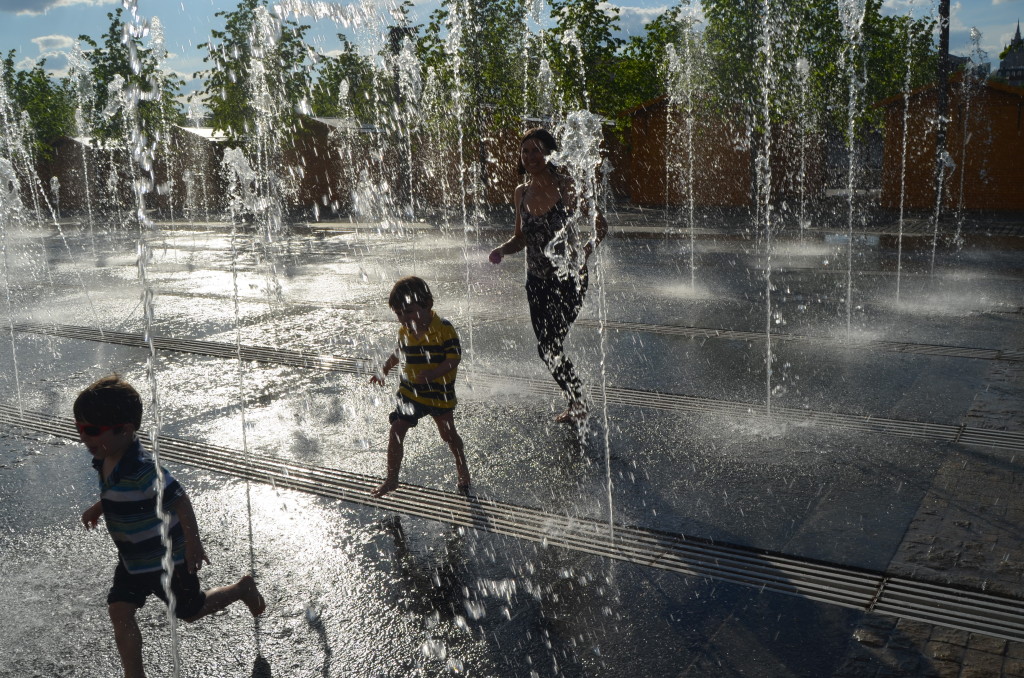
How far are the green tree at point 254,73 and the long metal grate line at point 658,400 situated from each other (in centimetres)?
2490

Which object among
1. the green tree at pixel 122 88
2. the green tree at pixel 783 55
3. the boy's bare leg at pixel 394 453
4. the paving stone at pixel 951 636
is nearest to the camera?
the paving stone at pixel 951 636

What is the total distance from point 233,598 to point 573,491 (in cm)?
182

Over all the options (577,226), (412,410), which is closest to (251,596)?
(412,410)

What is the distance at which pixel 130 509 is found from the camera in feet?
9.00

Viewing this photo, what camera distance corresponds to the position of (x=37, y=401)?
21.2 feet

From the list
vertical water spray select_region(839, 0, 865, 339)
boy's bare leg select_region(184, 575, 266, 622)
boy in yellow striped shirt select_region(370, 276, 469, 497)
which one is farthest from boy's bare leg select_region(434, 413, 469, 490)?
vertical water spray select_region(839, 0, 865, 339)

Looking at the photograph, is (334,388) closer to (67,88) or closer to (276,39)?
(276,39)

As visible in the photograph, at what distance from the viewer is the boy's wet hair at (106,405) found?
2.69m

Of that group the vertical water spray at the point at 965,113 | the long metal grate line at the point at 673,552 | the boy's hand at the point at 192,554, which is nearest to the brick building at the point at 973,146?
the vertical water spray at the point at 965,113

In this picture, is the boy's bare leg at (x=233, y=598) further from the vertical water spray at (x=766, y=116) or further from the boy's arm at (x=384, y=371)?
the vertical water spray at (x=766, y=116)

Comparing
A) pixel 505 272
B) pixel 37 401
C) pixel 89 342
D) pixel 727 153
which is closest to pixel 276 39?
pixel 727 153

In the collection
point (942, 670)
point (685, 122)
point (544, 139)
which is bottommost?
point (942, 670)

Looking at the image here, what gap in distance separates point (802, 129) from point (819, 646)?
24869 mm

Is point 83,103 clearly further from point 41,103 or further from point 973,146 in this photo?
point 973,146
